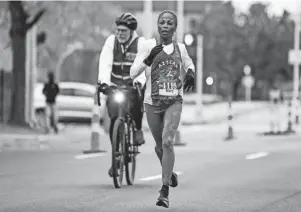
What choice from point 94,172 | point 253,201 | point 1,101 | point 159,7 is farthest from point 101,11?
point 159,7

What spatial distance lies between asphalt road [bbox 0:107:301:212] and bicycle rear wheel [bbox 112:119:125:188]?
0.16 metres

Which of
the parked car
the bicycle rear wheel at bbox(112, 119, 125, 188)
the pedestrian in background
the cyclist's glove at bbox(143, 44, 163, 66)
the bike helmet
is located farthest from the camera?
the parked car

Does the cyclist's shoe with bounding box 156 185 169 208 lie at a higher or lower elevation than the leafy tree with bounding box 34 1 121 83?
lower

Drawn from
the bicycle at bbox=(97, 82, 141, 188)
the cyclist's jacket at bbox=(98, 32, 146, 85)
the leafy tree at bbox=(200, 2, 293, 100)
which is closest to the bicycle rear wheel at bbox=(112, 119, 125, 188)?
the bicycle at bbox=(97, 82, 141, 188)

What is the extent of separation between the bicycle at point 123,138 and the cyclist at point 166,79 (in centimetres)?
139

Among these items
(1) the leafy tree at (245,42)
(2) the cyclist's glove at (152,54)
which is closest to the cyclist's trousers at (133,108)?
(2) the cyclist's glove at (152,54)

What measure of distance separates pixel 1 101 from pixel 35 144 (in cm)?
880

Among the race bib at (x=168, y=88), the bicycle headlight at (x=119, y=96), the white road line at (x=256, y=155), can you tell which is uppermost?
the race bib at (x=168, y=88)

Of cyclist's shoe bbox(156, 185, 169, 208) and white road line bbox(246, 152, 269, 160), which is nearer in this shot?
cyclist's shoe bbox(156, 185, 169, 208)

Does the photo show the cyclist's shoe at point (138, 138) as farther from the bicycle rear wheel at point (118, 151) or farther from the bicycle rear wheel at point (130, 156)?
the bicycle rear wheel at point (118, 151)

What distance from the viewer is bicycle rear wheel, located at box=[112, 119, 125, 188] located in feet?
35.2

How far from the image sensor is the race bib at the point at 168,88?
9289 millimetres

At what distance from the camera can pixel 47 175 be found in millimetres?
12695

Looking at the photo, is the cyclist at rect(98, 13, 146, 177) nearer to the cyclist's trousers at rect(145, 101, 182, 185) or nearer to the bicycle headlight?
the bicycle headlight
